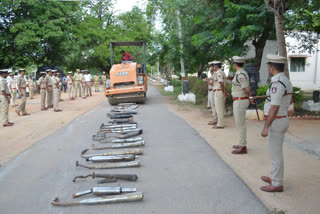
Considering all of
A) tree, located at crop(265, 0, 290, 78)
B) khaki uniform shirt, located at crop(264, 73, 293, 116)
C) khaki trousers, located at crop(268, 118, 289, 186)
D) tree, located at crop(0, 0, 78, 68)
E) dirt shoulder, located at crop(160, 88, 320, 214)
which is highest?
tree, located at crop(0, 0, 78, 68)

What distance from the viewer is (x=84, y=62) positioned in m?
39.2

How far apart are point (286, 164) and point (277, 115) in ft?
5.46

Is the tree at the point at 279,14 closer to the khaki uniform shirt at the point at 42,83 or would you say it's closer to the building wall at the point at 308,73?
the khaki uniform shirt at the point at 42,83

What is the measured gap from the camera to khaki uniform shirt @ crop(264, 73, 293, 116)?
369 cm

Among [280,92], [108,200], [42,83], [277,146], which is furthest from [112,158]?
[42,83]

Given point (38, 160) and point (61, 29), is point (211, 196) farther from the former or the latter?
point (61, 29)

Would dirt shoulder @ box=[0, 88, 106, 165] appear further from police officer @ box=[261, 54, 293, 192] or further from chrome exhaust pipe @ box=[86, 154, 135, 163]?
police officer @ box=[261, 54, 293, 192]

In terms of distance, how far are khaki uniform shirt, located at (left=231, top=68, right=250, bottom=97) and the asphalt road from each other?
1.35 meters

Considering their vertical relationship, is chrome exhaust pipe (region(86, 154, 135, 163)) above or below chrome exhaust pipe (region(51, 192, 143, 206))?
above

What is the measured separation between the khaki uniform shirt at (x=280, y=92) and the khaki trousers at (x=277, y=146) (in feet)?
0.45

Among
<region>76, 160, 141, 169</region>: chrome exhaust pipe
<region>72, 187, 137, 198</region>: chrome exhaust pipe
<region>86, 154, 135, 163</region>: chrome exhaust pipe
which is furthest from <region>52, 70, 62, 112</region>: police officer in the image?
<region>72, 187, 137, 198</region>: chrome exhaust pipe

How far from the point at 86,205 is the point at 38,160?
Result: 2.44 m

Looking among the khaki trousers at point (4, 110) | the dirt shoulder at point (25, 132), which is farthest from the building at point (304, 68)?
the khaki trousers at point (4, 110)

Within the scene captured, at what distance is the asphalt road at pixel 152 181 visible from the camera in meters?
3.58
